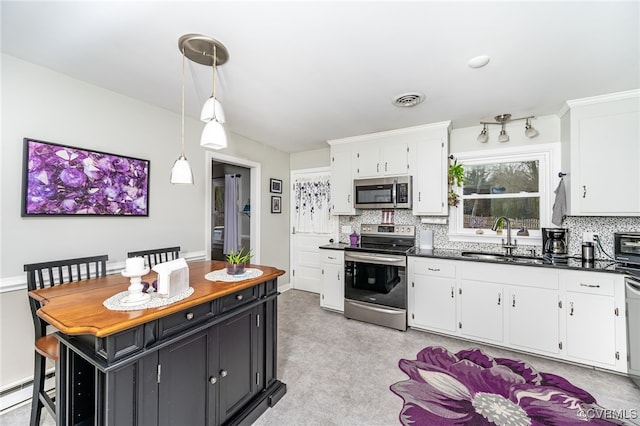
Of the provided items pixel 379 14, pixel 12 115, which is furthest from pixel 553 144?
pixel 12 115

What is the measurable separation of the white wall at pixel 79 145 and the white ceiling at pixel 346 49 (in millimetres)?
180

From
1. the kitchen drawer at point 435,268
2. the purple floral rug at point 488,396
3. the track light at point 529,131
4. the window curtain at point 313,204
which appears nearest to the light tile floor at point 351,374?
the purple floral rug at point 488,396

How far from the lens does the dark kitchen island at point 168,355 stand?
3.54ft

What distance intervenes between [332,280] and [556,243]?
2624mm

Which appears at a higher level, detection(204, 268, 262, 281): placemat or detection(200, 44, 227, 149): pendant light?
detection(200, 44, 227, 149): pendant light

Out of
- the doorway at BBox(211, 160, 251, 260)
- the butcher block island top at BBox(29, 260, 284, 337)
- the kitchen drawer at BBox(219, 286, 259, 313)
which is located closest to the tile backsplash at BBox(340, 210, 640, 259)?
the butcher block island top at BBox(29, 260, 284, 337)

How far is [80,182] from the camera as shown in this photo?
218cm

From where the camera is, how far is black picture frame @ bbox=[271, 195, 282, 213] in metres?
4.39

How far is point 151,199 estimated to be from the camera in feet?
8.90

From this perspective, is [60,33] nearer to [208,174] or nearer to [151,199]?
[151,199]

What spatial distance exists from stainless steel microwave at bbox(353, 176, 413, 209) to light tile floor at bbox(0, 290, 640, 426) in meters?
1.58

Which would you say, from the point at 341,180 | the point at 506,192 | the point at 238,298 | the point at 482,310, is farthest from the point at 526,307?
the point at 238,298

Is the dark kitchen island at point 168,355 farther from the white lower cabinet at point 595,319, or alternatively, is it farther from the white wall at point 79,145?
the white lower cabinet at point 595,319

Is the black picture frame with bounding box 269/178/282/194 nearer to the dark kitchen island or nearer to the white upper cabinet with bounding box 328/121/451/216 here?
the white upper cabinet with bounding box 328/121/451/216
